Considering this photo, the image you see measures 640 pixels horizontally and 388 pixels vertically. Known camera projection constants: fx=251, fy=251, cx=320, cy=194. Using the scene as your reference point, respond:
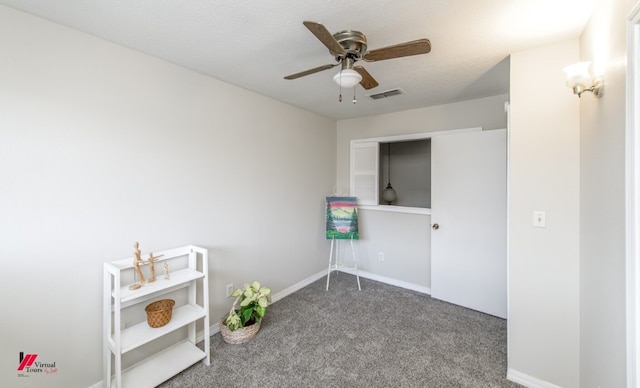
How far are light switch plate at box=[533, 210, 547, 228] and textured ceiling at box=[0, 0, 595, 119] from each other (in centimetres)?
121

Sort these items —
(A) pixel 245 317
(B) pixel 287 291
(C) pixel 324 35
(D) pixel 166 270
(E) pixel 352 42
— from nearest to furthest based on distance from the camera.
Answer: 1. (C) pixel 324 35
2. (E) pixel 352 42
3. (D) pixel 166 270
4. (A) pixel 245 317
5. (B) pixel 287 291

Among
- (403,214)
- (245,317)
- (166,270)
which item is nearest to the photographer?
(166,270)

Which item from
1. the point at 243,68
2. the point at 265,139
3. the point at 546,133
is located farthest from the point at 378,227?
the point at 243,68

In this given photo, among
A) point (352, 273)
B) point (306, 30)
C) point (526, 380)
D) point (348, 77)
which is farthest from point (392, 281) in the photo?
point (306, 30)

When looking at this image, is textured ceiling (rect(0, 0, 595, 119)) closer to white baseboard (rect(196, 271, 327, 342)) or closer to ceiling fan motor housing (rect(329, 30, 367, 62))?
ceiling fan motor housing (rect(329, 30, 367, 62))

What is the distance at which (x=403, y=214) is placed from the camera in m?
3.62

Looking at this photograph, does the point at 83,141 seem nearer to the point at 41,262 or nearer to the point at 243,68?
the point at 41,262

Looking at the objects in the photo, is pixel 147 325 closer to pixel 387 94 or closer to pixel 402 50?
pixel 402 50

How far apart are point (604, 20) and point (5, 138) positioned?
3.37 m

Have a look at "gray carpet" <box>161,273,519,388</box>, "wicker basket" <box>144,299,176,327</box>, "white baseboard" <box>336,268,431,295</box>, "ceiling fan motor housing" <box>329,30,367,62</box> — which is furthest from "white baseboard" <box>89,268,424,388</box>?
"ceiling fan motor housing" <box>329,30,367,62</box>

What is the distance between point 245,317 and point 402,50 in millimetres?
2536

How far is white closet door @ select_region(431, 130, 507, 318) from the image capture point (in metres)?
2.75

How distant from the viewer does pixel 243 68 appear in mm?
2266

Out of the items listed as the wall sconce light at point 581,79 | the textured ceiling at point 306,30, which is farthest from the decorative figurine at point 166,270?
the wall sconce light at point 581,79
